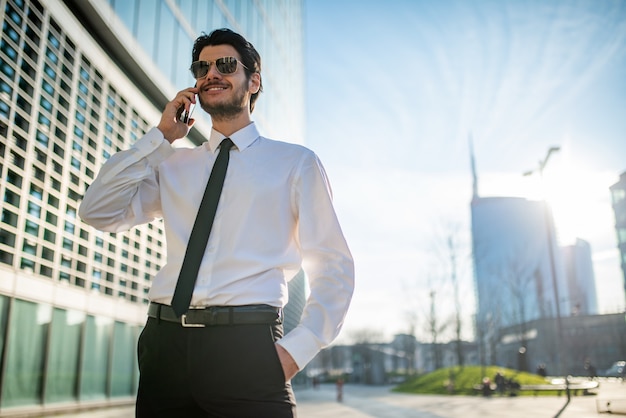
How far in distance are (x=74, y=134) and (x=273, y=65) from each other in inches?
726

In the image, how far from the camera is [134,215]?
2445mm

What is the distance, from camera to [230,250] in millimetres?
2084

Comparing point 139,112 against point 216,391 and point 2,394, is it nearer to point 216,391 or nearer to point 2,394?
point 2,394

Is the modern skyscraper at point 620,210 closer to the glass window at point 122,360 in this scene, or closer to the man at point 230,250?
the glass window at point 122,360

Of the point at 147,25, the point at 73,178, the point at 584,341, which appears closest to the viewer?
the point at 73,178

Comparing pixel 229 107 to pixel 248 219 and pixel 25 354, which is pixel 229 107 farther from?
pixel 25 354

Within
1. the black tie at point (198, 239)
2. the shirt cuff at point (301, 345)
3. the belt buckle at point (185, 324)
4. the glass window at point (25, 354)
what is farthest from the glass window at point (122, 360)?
the shirt cuff at point (301, 345)

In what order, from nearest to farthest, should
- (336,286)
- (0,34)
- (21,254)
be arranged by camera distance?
(336,286) → (0,34) → (21,254)

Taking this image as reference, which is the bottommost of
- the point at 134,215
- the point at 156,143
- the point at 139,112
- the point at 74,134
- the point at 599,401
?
the point at 599,401

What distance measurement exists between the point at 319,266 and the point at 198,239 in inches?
18.0

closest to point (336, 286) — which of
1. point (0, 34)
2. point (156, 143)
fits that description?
point (156, 143)

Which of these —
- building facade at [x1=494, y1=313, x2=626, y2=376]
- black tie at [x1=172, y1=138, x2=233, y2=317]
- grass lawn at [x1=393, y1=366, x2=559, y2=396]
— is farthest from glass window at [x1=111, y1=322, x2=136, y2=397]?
building facade at [x1=494, y1=313, x2=626, y2=376]

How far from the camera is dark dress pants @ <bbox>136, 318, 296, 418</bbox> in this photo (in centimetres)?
184

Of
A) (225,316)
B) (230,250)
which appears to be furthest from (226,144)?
(225,316)
